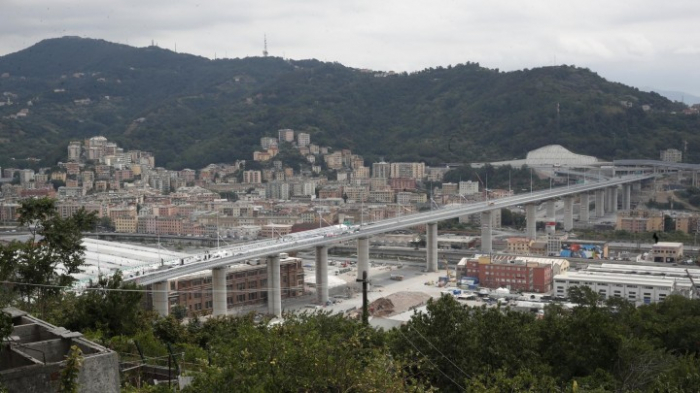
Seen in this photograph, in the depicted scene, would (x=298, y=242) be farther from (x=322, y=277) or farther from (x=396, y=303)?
(x=396, y=303)

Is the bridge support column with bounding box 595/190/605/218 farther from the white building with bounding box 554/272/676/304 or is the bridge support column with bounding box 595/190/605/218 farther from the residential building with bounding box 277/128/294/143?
the residential building with bounding box 277/128/294/143

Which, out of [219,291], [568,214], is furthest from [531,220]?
[219,291]

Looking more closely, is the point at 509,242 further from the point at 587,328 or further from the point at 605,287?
the point at 587,328

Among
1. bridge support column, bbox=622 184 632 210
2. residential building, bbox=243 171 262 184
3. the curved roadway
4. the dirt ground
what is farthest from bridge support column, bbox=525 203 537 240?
residential building, bbox=243 171 262 184

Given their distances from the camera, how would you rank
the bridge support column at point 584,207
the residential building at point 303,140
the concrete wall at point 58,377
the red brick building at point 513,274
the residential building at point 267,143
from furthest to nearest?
the residential building at point 303,140 → the residential building at point 267,143 → the bridge support column at point 584,207 → the red brick building at point 513,274 → the concrete wall at point 58,377

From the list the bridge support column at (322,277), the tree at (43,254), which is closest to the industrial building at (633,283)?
the bridge support column at (322,277)

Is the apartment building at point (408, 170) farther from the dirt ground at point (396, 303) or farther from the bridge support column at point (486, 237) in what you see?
the dirt ground at point (396, 303)
